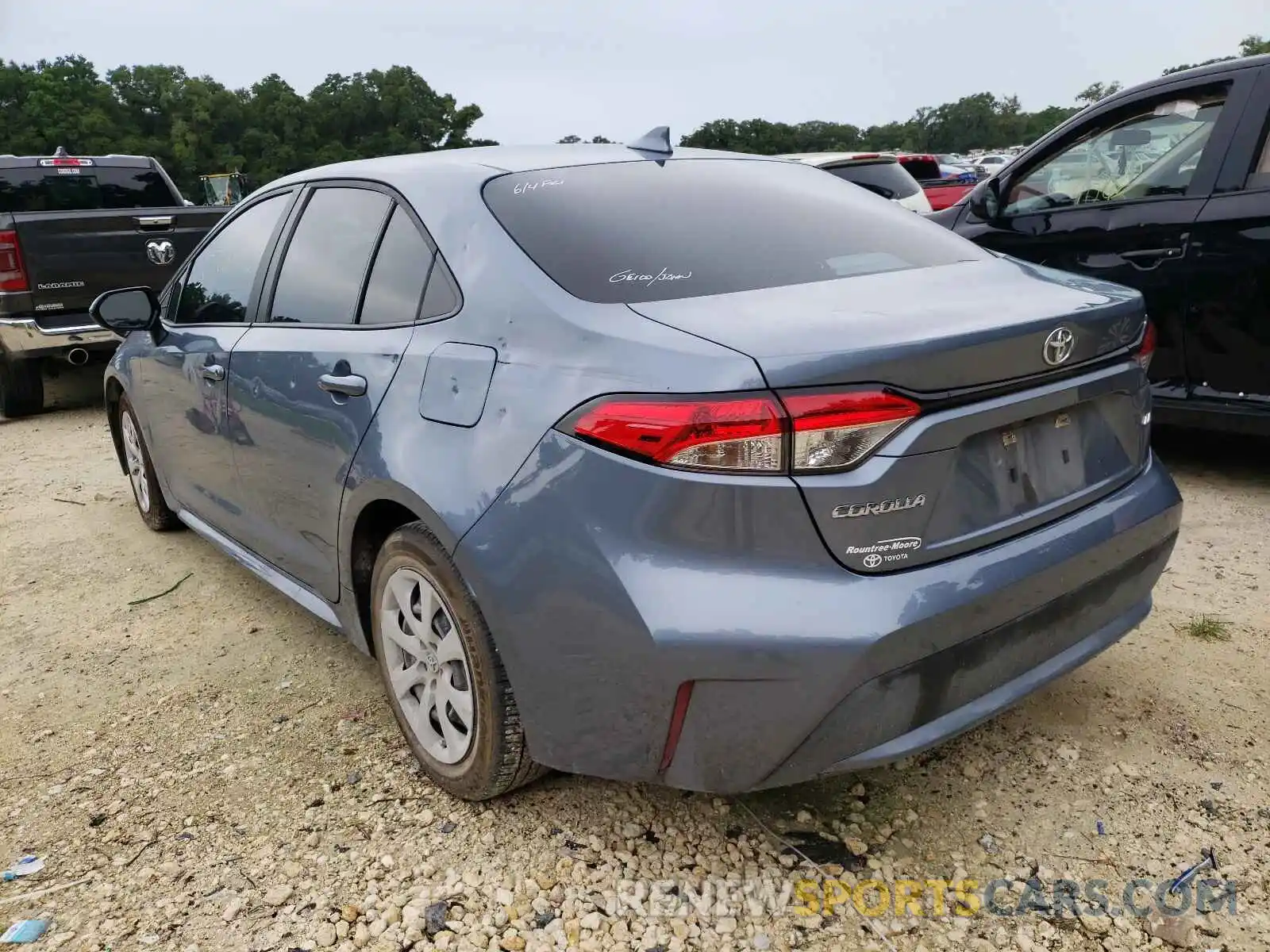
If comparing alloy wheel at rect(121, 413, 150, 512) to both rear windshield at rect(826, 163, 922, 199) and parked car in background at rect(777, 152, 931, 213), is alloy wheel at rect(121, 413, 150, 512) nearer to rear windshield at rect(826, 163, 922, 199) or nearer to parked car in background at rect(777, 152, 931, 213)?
parked car in background at rect(777, 152, 931, 213)

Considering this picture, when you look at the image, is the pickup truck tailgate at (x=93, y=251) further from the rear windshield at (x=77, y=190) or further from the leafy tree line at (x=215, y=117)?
the leafy tree line at (x=215, y=117)

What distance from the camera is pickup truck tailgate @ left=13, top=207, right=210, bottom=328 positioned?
6684 mm

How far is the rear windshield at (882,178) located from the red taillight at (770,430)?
867cm

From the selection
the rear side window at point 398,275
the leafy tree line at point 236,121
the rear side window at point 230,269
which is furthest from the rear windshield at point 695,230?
the leafy tree line at point 236,121

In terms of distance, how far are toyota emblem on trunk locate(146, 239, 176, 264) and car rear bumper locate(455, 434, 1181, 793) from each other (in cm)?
614

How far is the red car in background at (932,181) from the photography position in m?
12.9

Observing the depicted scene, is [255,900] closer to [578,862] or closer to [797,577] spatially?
[578,862]

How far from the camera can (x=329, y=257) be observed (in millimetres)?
2926

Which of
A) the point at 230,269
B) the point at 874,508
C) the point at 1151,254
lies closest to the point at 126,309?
the point at 230,269

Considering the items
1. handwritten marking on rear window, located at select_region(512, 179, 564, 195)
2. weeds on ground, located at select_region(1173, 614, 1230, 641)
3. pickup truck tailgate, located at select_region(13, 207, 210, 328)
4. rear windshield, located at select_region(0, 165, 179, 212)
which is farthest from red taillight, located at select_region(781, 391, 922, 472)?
rear windshield, located at select_region(0, 165, 179, 212)

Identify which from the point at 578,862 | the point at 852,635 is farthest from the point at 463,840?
the point at 852,635

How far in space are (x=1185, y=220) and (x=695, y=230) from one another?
9.60ft

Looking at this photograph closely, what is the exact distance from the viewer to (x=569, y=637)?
196cm

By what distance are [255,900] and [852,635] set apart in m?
1.45
